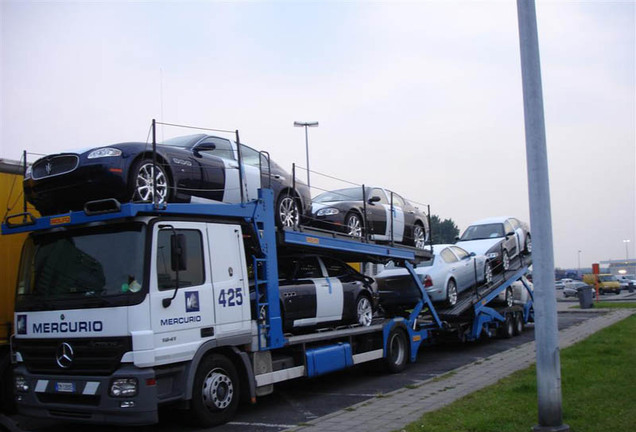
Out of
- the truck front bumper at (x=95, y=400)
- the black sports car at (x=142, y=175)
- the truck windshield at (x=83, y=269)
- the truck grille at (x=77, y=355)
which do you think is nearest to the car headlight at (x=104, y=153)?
the black sports car at (x=142, y=175)

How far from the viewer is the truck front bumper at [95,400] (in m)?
Result: 6.76

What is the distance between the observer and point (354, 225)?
1192 centimetres

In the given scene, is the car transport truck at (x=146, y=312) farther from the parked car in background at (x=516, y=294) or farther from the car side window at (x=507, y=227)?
the car side window at (x=507, y=227)

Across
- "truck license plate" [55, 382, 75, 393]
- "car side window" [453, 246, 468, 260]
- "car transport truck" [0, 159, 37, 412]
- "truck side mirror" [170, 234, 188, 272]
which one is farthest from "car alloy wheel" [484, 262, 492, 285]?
"truck license plate" [55, 382, 75, 393]

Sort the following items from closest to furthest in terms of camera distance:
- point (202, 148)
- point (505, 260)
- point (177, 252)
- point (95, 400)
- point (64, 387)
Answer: point (95, 400) < point (64, 387) < point (177, 252) < point (202, 148) < point (505, 260)

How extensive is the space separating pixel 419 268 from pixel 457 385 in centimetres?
479

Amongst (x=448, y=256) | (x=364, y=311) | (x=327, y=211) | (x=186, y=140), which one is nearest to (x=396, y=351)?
(x=364, y=311)

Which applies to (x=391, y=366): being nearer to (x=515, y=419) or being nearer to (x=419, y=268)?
(x=419, y=268)

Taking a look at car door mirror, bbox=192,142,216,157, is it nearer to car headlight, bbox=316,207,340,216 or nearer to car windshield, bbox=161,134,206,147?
car windshield, bbox=161,134,206,147

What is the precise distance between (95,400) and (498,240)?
13.5 metres

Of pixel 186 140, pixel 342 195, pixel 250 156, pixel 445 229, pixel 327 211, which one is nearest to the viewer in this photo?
pixel 186 140

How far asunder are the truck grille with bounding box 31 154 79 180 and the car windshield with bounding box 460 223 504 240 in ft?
44.0

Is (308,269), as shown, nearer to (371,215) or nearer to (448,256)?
(371,215)

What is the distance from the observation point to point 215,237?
27.0 ft
